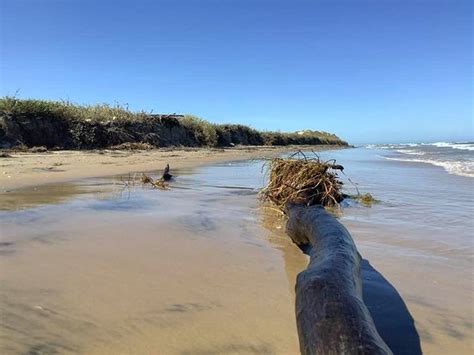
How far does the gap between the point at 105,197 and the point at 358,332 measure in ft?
16.1

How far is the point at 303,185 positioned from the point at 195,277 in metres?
3.17

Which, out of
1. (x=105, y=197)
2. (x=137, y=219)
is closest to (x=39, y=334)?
(x=137, y=219)

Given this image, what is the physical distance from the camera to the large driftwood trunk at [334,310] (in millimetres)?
1569

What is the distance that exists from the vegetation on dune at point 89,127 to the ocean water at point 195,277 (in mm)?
9798

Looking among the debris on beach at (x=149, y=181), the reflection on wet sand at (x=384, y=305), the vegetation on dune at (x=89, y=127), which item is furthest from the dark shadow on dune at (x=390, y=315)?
the vegetation on dune at (x=89, y=127)

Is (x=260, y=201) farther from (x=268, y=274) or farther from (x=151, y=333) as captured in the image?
(x=151, y=333)

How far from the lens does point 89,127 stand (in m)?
Result: 16.3

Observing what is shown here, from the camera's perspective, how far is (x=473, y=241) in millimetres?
3867

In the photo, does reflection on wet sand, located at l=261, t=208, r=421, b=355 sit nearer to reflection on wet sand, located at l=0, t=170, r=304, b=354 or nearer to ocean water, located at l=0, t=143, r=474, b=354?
ocean water, located at l=0, t=143, r=474, b=354

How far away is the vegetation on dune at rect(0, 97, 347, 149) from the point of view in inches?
553

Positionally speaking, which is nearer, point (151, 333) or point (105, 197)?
point (151, 333)

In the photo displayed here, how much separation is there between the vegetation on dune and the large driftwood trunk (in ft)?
42.3

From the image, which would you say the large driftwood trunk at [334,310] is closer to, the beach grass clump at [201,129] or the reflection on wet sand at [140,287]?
the reflection on wet sand at [140,287]

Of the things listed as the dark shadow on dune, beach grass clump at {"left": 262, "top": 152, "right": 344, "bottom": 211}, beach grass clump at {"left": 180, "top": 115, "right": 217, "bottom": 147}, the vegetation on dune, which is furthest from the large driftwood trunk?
beach grass clump at {"left": 180, "top": 115, "right": 217, "bottom": 147}
